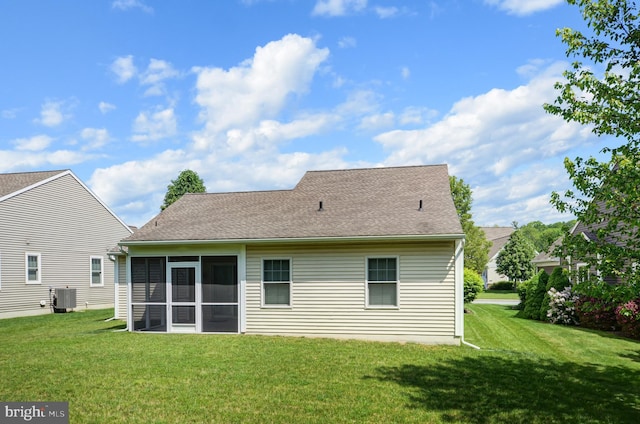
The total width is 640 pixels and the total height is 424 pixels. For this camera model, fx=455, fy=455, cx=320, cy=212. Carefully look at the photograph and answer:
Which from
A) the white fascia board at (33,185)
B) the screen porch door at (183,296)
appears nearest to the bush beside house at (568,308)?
the screen porch door at (183,296)

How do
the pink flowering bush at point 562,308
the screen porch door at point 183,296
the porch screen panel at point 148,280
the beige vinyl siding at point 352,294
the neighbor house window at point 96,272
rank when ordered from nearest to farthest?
1. the beige vinyl siding at point 352,294
2. the screen porch door at point 183,296
3. the porch screen panel at point 148,280
4. the pink flowering bush at point 562,308
5. the neighbor house window at point 96,272

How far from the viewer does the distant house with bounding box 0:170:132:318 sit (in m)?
20.5

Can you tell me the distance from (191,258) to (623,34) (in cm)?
1190

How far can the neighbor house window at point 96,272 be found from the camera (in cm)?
2545

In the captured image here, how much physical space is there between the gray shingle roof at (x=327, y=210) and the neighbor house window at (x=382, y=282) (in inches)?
35.4

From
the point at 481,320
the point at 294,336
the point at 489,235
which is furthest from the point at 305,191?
the point at 489,235

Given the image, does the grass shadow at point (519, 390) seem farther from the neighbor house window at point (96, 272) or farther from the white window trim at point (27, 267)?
the neighbor house window at point (96, 272)

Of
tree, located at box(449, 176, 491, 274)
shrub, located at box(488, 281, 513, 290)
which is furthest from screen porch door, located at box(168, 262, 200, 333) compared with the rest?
shrub, located at box(488, 281, 513, 290)

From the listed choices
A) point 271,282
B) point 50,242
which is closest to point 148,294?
point 271,282

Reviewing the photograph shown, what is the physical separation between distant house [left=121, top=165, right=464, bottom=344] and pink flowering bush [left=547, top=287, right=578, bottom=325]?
21.8 ft

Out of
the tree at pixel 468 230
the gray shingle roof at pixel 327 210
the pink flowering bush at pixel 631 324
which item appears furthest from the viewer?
the tree at pixel 468 230

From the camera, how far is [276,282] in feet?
43.4

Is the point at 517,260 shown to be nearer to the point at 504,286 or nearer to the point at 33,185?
the point at 504,286

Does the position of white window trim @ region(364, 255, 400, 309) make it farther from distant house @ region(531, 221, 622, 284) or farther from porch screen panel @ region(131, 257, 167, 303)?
porch screen panel @ region(131, 257, 167, 303)
